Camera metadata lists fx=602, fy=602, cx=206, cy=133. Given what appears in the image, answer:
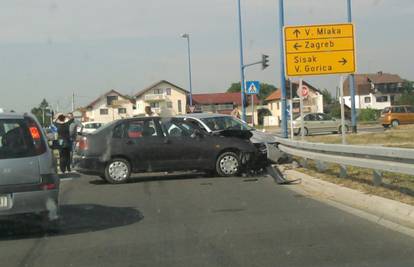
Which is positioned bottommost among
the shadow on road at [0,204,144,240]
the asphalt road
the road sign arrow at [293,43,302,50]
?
the asphalt road

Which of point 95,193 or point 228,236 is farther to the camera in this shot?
point 95,193

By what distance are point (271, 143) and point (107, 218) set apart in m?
7.56

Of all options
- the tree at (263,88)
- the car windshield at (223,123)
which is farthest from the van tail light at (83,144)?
the tree at (263,88)

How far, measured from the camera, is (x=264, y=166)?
15219mm

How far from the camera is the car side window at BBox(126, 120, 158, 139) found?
14.1m

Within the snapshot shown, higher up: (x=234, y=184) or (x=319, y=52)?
(x=319, y=52)

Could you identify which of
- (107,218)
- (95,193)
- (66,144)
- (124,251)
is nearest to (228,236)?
(124,251)

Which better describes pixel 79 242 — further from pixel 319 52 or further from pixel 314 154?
pixel 319 52

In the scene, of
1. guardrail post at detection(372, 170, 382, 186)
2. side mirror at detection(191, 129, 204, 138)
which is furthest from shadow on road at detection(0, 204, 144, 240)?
side mirror at detection(191, 129, 204, 138)

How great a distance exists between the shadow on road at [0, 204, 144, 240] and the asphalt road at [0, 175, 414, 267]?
0.01 m

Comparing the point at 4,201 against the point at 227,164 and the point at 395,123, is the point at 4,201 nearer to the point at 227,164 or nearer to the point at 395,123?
the point at 227,164

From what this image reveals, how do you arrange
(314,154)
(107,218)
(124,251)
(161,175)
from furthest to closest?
(161,175)
(314,154)
(107,218)
(124,251)

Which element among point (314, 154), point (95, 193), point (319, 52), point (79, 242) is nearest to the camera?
point (79, 242)

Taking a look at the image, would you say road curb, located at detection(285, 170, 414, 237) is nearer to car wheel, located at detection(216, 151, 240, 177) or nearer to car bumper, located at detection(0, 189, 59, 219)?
car wheel, located at detection(216, 151, 240, 177)
